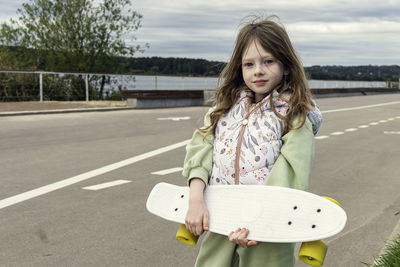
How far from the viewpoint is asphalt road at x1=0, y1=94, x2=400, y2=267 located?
14.9ft

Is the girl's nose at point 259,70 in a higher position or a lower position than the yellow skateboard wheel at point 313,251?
higher

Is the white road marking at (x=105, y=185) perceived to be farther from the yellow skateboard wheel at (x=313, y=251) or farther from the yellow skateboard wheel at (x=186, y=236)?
the yellow skateboard wheel at (x=313, y=251)

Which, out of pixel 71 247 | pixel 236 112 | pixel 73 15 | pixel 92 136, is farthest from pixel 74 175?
pixel 73 15

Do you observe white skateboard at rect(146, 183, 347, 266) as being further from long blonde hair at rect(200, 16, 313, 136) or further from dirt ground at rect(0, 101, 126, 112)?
dirt ground at rect(0, 101, 126, 112)

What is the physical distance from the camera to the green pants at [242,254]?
2379 mm

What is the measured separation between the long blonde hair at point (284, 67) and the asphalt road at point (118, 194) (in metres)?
0.17

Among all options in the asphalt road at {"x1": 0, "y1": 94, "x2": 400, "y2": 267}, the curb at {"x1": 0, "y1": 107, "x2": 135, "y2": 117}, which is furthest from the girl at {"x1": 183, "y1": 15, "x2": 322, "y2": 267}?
the curb at {"x1": 0, "y1": 107, "x2": 135, "y2": 117}

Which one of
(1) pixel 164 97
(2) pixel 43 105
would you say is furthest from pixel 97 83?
(2) pixel 43 105

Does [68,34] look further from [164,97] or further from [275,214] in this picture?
[275,214]

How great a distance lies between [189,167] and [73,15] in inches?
1122

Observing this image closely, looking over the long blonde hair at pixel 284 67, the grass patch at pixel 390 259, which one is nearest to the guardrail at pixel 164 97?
the grass patch at pixel 390 259

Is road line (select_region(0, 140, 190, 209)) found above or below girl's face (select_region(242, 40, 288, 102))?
below

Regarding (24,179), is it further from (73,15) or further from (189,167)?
(73,15)

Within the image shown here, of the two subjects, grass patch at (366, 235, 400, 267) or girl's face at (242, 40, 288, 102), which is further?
grass patch at (366, 235, 400, 267)
